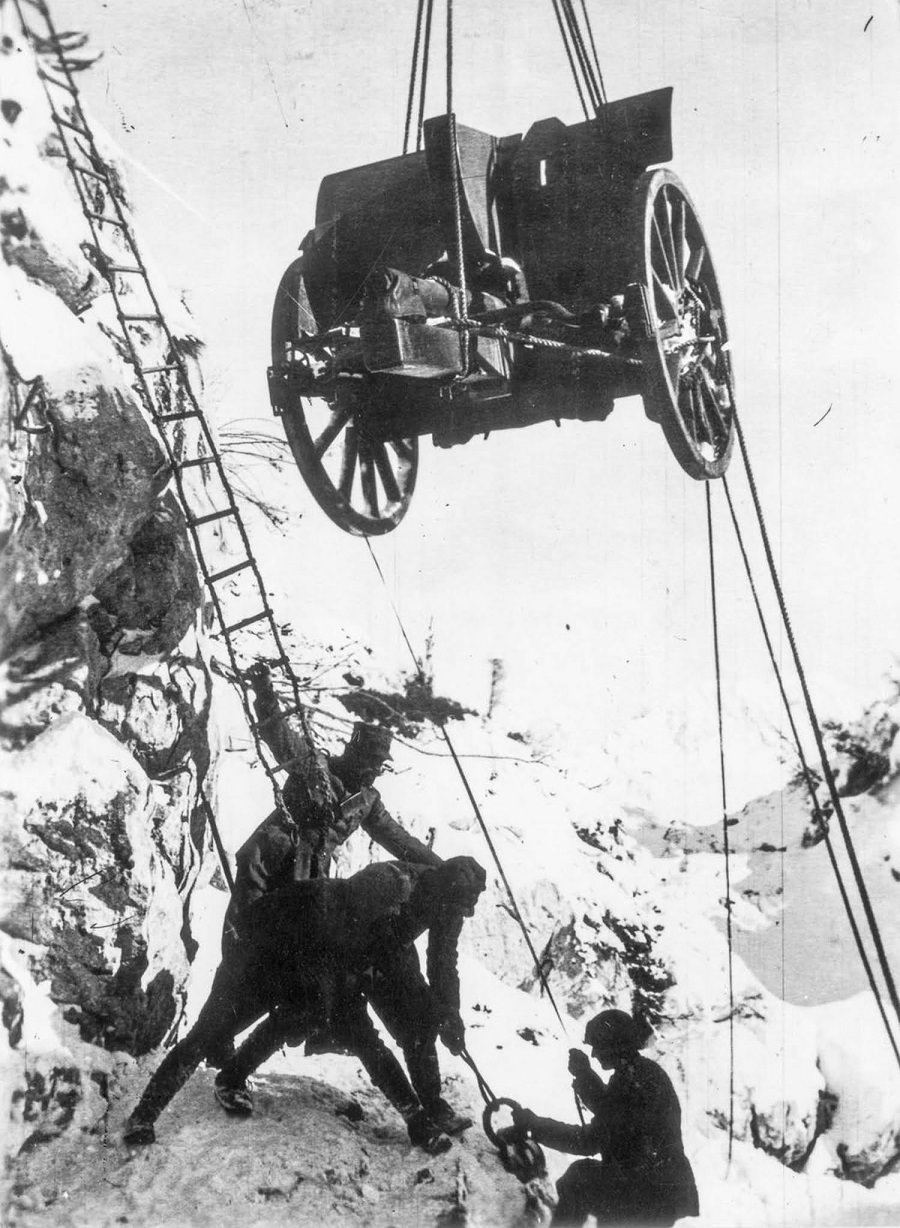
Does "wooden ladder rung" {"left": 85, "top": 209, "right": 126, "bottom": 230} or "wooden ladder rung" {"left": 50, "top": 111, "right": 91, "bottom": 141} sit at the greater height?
"wooden ladder rung" {"left": 50, "top": 111, "right": 91, "bottom": 141}

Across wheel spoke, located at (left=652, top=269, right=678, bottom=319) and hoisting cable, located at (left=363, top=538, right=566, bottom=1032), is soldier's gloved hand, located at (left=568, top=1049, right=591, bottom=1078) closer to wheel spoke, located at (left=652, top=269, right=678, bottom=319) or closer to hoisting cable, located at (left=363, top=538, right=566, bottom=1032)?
hoisting cable, located at (left=363, top=538, right=566, bottom=1032)

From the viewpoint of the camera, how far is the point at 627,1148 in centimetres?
335

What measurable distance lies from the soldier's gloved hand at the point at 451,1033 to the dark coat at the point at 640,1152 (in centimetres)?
60

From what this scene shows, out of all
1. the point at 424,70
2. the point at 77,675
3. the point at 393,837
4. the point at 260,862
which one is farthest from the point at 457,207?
the point at 260,862

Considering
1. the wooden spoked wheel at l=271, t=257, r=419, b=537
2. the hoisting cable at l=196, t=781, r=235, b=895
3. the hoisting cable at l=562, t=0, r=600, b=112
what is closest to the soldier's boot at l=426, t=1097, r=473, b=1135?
the hoisting cable at l=196, t=781, r=235, b=895

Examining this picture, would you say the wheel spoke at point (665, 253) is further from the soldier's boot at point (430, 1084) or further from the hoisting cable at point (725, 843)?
the soldier's boot at point (430, 1084)

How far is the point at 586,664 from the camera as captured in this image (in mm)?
4766

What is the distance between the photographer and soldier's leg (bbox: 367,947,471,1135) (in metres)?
3.75

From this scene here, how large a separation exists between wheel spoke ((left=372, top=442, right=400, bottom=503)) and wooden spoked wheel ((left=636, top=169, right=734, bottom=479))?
53.4 inches

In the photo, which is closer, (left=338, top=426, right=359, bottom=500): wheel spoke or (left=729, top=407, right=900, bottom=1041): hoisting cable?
(left=729, top=407, right=900, bottom=1041): hoisting cable

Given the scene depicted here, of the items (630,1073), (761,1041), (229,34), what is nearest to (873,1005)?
(761,1041)

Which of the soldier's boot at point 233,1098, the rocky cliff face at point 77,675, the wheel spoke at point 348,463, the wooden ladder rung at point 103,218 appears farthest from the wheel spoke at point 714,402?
the soldier's boot at point 233,1098

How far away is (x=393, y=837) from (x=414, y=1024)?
0.72 meters

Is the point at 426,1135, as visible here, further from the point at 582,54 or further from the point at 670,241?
the point at 582,54
